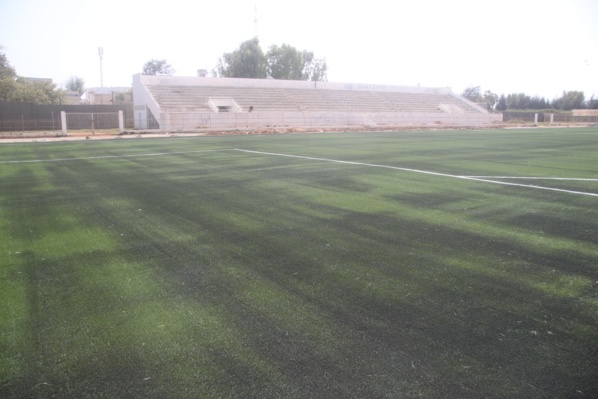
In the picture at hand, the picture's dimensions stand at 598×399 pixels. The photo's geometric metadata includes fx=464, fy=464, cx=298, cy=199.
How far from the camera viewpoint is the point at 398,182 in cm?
912

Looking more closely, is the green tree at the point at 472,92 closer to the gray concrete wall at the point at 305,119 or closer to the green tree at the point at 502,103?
the green tree at the point at 502,103

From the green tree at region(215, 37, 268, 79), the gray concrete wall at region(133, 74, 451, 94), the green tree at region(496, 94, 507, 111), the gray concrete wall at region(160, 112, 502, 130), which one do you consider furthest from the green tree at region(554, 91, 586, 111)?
the green tree at region(215, 37, 268, 79)

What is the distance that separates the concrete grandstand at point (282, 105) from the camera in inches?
1529

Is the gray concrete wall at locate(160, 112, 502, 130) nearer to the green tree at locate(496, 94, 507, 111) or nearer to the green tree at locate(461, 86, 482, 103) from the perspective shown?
the green tree at locate(496, 94, 507, 111)

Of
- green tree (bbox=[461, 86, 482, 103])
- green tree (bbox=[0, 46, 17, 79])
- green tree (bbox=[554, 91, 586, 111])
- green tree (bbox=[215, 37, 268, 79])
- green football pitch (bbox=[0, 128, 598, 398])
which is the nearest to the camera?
green football pitch (bbox=[0, 128, 598, 398])

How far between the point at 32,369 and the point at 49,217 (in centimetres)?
419

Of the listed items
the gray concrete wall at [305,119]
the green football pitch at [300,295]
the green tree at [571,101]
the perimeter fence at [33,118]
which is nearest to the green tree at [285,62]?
the gray concrete wall at [305,119]

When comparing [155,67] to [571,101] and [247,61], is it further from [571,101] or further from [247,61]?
[571,101]

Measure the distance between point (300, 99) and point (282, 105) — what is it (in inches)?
132

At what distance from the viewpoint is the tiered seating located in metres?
41.9

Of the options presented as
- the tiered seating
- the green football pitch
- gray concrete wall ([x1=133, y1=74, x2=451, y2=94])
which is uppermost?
gray concrete wall ([x1=133, y1=74, x2=451, y2=94])

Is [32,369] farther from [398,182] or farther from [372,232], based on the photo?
[398,182]

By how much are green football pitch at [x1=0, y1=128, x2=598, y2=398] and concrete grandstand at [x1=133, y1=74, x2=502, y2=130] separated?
31.9 metres

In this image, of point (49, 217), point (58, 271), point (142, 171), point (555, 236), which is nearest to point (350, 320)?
point (58, 271)
